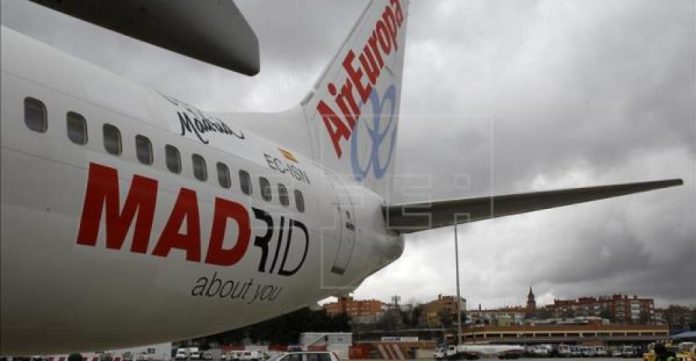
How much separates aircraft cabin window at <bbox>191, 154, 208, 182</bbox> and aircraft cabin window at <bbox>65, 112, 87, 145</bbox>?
1.50 m

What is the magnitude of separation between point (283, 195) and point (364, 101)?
5.29 m

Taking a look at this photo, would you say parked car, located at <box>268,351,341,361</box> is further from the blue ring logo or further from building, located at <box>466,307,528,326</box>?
building, located at <box>466,307,528,326</box>

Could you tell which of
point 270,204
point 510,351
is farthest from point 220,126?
point 510,351

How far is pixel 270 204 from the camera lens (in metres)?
8.81

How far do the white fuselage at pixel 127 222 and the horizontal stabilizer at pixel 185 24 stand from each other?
84.3 inches

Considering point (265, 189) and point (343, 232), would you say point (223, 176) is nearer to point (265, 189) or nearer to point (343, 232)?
point (265, 189)

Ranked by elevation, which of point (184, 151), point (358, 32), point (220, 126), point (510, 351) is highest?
point (358, 32)

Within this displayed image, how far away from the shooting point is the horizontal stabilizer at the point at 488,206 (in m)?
9.66

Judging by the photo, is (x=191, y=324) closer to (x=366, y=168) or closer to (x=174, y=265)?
(x=174, y=265)

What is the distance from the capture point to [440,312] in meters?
129

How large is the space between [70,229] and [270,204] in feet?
10.8

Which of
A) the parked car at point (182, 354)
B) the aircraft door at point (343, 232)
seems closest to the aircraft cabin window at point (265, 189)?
the aircraft door at point (343, 232)

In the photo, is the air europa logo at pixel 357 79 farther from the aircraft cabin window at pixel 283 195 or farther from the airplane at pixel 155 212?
the aircraft cabin window at pixel 283 195

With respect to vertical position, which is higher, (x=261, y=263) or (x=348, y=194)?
(x=348, y=194)
